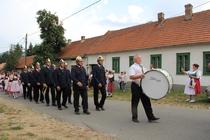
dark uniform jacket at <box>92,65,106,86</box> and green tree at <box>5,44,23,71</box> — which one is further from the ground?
green tree at <box>5,44,23,71</box>

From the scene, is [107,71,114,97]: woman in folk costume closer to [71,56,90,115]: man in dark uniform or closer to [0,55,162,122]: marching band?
[0,55,162,122]: marching band

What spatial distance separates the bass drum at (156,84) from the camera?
1094cm

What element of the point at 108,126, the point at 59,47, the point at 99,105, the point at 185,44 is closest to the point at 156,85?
the point at 108,126

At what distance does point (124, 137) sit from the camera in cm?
938

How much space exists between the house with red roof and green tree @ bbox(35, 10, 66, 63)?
8505mm

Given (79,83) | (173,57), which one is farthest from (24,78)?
(173,57)

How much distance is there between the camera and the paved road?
9477 millimetres

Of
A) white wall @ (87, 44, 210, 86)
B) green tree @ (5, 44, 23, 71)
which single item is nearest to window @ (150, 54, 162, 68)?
white wall @ (87, 44, 210, 86)

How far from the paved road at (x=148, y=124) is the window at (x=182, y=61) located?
A: 1446 centimetres

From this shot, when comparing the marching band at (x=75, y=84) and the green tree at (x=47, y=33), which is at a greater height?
the green tree at (x=47, y=33)

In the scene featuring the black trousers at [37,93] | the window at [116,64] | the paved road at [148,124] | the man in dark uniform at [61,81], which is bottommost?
the paved road at [148,124]

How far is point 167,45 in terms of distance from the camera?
29891 mm

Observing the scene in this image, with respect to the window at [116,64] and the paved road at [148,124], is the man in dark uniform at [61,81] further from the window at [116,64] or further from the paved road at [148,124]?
the window at [116,64]

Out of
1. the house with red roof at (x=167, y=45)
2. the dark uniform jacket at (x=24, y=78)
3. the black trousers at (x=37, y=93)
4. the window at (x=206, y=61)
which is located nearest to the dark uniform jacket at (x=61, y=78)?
the black trousers at (x=37, y=93)
